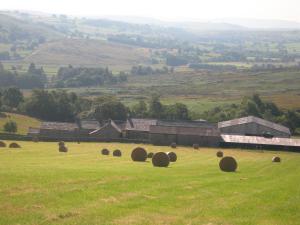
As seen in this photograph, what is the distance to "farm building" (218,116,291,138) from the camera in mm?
92375

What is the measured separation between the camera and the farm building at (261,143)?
76312mm

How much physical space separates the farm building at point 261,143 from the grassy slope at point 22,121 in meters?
→ 32.5

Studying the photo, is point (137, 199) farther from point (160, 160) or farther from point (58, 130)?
point (58, 130)

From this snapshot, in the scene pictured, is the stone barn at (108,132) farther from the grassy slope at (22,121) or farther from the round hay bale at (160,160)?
the round hay bale at (160,160)

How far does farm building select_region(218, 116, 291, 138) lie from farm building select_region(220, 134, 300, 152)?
36.6 feet

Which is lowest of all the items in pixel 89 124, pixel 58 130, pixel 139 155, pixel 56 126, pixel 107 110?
pixel 139 155

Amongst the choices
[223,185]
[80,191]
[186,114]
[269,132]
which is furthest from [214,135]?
[80,191]

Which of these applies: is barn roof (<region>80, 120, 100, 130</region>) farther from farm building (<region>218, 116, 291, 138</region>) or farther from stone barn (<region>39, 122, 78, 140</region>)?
farm building (<region>218, 116, 291, 138</region>)

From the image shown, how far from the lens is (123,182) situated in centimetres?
2658

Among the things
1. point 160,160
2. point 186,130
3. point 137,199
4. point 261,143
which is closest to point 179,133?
point 186,130

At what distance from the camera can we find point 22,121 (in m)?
103

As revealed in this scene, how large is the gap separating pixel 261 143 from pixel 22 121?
1737 inches

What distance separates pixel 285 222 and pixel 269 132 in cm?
7356

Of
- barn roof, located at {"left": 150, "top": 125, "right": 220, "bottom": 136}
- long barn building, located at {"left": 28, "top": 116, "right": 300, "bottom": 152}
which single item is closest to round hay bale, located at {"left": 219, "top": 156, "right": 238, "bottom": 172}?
long barn building, located at {"left": 28, "top": 116, "right": 300, "bottom": 152}
